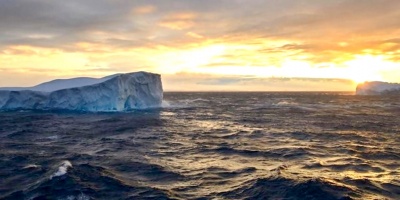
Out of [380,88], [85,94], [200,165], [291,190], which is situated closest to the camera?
[291,190]

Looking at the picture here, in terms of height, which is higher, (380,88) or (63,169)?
(380,88)

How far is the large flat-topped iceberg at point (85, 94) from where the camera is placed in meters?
48.0

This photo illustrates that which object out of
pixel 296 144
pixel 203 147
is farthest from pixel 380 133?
pixel 203 147

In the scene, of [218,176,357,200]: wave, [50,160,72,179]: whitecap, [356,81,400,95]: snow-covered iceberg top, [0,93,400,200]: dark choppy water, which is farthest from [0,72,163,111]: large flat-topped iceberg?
[356,81,400,95]: snow-covered iceberg top

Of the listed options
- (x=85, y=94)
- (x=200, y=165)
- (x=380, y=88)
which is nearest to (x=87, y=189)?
(x=200, y=165)

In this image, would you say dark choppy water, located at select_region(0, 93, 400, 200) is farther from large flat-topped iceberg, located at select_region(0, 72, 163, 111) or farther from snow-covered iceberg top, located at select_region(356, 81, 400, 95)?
snow-covered iceberg top, located at select_region(356, 81, 400, 95)

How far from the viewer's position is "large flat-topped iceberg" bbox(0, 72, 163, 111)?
157ft

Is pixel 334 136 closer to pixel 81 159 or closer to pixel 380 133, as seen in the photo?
pixel 380 133

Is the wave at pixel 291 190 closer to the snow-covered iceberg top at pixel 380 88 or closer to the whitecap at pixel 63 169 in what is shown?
the whitecap at pixel 63 169

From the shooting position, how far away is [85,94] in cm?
4897

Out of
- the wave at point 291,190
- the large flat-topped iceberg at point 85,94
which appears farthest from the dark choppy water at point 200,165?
the large flat-topped iceberg at point 85,94

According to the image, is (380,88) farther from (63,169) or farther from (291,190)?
(63,169)

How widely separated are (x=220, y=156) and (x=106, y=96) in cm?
3511

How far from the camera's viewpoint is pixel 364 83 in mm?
135125
